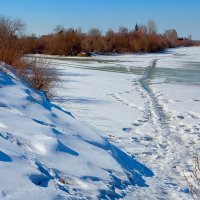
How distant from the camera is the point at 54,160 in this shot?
4805 mm

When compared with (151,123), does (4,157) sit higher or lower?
higher

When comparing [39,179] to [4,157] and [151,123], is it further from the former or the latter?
[151,123]

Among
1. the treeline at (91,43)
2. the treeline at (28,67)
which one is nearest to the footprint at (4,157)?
the treeline at (28,67)

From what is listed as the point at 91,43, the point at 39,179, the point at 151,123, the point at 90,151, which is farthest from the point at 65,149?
the point at 91,43

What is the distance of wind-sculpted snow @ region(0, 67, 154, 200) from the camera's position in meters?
3.94

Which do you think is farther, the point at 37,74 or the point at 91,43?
the point at 91,43

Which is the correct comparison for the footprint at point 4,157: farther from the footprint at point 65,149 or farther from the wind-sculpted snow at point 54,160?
the footprint at point 65,149

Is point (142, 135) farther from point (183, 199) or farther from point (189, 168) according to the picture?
point (183, 199)

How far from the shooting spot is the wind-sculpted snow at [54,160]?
12.9ft

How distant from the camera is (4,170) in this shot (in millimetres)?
3906

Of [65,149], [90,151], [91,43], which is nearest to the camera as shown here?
[65,149]

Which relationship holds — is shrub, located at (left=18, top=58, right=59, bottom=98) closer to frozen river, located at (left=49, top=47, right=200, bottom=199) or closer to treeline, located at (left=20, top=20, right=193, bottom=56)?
frozen river, located at (left=49, top=47, right=200, bottom=199)

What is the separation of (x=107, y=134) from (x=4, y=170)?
447cm

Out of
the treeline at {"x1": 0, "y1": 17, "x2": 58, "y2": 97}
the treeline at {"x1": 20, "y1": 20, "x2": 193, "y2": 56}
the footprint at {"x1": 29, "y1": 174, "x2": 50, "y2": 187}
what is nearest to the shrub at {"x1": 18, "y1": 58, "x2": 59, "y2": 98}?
the treeline at {"x1": 0, "y1": 17, "x2": 58, "y2": 97}
